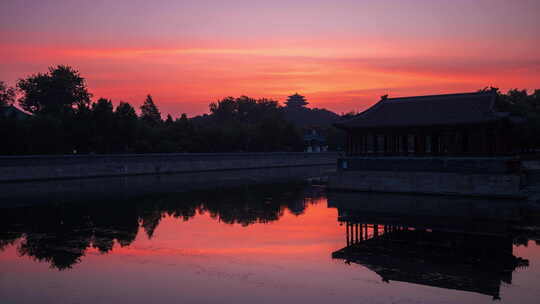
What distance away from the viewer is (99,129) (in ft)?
188

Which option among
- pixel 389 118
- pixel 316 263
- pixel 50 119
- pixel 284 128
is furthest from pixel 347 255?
pixel 284 128

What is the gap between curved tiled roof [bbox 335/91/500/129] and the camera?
99.7ft

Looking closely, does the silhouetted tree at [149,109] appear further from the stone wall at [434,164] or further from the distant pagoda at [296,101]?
the distant pagoda at [296,101]

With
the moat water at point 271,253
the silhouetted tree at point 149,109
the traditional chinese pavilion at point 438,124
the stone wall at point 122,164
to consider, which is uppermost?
the silhouetted tree at point 149,109

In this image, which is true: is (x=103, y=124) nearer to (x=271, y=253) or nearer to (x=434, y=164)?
(x=434, y=164)

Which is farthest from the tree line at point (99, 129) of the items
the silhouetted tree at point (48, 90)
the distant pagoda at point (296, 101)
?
the distant pagoda at point (296, 101)

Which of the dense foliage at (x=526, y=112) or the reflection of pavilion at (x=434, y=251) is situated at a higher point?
the dense foliage at (x=526, y=112)

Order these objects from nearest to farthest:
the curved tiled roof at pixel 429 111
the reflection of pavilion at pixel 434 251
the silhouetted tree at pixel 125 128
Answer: the reflection of pavilion at pixel 434 251, the curved tiled roof at pixel 429 111, the silhouetted tree at pixel 125 128

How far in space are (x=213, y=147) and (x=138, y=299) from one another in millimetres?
62141

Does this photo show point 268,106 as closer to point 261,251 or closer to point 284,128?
point 284,128

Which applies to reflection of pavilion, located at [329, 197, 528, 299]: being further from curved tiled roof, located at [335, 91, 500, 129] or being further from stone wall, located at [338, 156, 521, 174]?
curved tiled roof, located at [335, 91, 500, 129]

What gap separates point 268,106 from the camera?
138 m

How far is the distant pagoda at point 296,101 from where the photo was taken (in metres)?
196

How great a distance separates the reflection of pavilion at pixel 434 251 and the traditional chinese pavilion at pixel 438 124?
10369mm
